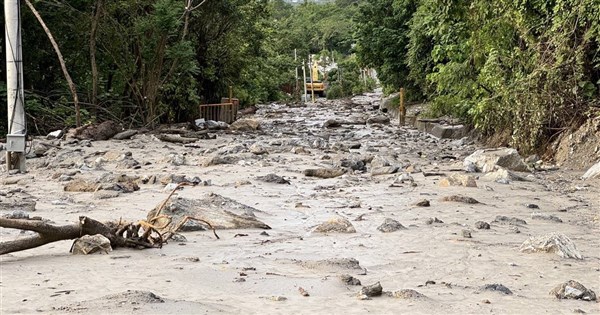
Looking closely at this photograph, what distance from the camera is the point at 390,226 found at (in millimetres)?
5863

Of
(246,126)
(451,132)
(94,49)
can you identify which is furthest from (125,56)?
(451,132)

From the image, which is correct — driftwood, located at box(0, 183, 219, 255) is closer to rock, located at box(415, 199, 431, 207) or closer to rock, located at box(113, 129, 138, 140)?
rock, located at box(415, 199, 431, 207)

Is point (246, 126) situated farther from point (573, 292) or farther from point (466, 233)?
point (573, 292)

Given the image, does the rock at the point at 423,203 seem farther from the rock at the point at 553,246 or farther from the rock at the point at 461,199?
the rock at the point at 553,246

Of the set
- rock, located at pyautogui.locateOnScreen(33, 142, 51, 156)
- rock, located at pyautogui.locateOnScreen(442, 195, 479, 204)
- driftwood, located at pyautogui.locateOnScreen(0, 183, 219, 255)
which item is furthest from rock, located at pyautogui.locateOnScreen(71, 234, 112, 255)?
rock, located at pyautogui.locateOnScreen(33, 142, 51, 156)

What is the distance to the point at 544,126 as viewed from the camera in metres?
12.0

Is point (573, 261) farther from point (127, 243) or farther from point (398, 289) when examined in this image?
point (127, 243)

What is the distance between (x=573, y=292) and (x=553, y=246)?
116cm

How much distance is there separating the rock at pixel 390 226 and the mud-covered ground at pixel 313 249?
9 centimetres

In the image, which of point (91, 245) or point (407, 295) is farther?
point (91, 245)

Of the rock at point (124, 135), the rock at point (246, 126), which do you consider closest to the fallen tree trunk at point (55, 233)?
the rock at point (124, 135)

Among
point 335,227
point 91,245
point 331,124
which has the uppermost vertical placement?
point 91,245

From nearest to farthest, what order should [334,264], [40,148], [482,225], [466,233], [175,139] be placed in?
[334,264] < [466,233] < [482,225] < [40,148] < [175,139]

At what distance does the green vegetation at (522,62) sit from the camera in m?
11.1
